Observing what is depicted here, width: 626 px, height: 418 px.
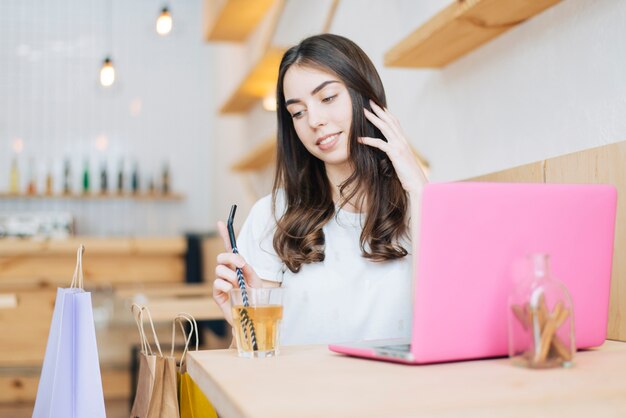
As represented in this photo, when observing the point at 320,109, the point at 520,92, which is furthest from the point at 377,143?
the point at 520,92

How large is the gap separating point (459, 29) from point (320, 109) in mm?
512

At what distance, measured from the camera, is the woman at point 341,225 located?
1.59 m

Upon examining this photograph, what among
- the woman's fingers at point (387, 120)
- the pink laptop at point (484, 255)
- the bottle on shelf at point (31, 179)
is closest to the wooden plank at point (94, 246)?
the bottle on shelf at point (31, 179)

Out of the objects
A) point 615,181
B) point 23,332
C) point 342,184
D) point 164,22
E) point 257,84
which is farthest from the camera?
point 257,84

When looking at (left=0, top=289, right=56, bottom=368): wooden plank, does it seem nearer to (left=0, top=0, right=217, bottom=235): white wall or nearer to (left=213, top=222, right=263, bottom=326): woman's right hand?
(left=0, top=0, right=217, bottom=235): white wall

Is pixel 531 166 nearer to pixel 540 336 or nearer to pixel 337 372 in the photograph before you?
pixel 540 336

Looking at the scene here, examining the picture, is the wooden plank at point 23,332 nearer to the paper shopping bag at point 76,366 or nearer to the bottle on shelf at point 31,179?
the bottle on shelf at point 31,179

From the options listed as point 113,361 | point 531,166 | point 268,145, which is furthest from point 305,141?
point 113,361

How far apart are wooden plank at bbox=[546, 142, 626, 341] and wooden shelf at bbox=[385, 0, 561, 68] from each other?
18.4 inches

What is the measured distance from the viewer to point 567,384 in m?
0.81

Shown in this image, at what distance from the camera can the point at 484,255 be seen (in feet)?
3.14

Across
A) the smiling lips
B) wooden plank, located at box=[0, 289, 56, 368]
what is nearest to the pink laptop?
the smiling lips

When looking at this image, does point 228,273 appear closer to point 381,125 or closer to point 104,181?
point 381,125

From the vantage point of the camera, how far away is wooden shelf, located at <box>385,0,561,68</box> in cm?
170
